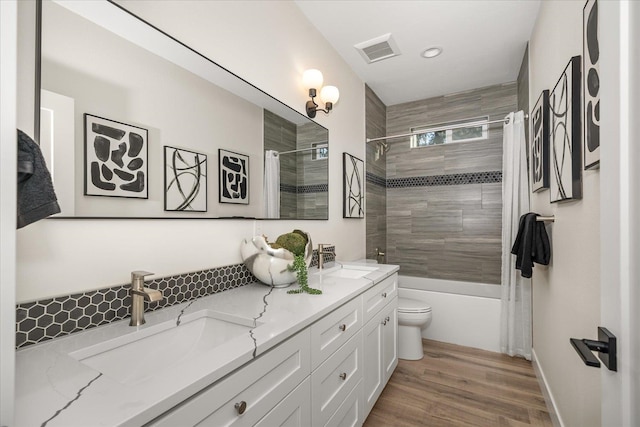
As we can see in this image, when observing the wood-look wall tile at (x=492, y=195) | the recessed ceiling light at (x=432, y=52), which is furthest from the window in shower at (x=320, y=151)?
→ the wood-look wall tile at (x=492, y=195)

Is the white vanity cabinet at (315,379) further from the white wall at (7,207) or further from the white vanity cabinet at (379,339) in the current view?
the white wall at (7,207)

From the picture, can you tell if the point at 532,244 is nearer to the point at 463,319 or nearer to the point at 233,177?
the point at 463,319

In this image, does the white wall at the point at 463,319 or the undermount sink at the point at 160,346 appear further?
the white wall at the point at 463,319

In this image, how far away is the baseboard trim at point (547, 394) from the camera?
5.48 ft

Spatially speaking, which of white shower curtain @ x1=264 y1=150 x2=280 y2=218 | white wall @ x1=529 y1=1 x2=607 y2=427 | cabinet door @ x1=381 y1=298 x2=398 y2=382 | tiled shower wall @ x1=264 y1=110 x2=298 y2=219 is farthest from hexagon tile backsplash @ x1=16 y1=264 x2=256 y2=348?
white wall @ x1=529 y1=1 x2=607 y2=427

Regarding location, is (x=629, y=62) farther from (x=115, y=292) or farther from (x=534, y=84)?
(x=534, y=84)

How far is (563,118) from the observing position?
142 centimetres

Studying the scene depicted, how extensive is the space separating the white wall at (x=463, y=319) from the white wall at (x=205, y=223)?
1.10 m

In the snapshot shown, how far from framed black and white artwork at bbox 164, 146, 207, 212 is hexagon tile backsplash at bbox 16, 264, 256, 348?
0.97ft

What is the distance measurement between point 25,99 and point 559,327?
7.96 feet

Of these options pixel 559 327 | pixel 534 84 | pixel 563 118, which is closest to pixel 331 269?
pixel 559 327

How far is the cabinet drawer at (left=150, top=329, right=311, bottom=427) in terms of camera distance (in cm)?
67

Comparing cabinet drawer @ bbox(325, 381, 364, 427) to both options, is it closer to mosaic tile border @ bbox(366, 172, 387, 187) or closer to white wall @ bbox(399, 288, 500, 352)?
white wall @ bbox(399, 288, 500, 352)

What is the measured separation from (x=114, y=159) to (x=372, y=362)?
5.45ft
